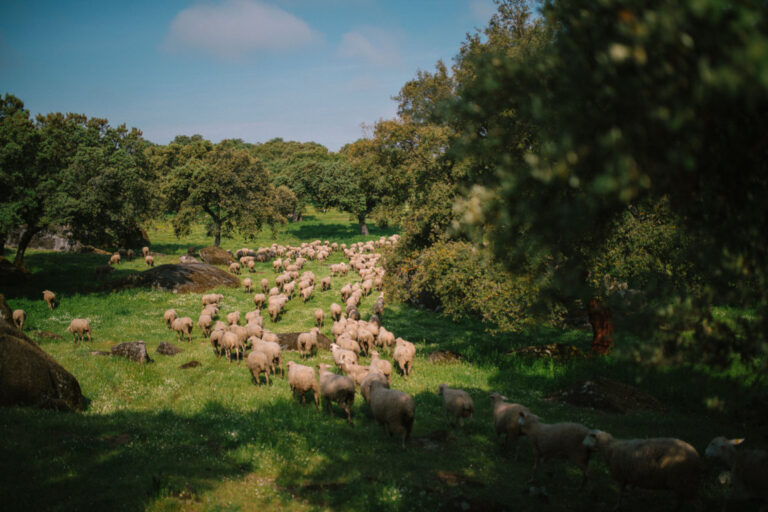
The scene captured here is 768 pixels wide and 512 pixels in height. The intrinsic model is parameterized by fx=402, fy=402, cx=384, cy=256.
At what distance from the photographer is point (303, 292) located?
3322 centimetres

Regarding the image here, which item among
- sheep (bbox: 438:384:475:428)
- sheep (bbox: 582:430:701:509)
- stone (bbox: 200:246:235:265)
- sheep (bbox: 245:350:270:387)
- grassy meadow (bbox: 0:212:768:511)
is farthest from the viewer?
stone (bbox: 200:246:235:265)

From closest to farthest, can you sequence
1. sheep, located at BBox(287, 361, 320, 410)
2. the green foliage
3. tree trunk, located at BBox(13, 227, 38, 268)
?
sheep, located at BBox(287, 361, 320, 410)
the green foliage
tree trunk, located at BBox(13, 227, 38, 268)

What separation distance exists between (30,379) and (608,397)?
17.8 meters

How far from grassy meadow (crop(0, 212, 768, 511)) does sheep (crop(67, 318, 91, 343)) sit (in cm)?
51

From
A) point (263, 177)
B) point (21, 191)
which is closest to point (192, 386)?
point (21, 191)

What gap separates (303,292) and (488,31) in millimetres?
23038

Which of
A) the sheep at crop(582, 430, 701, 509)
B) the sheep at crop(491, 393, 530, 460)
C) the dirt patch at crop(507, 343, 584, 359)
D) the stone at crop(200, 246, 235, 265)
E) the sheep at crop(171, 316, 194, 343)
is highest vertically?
the stone at crop(200, 246, 235, 265)

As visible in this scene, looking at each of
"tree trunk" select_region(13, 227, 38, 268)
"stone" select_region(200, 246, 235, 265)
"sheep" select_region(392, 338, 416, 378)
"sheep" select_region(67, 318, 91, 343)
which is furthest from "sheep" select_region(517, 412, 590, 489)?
"stone" select_region(200, 246, 235, 265)

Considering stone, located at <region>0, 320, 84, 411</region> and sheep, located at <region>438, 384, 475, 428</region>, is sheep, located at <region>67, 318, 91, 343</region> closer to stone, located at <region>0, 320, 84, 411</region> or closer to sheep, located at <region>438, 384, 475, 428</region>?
stone, located at <region>0, 320, 84, 411</region>

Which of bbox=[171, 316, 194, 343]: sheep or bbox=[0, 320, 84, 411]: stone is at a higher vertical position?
bbox=[0, 320, 84, 411]: stone

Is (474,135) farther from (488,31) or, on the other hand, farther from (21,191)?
(21,191)

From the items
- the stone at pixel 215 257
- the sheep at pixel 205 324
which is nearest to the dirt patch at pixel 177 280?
the stone at pixel 215 257

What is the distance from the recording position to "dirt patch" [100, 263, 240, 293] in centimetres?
3200

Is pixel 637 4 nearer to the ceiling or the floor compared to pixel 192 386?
nearer to the ceiling
